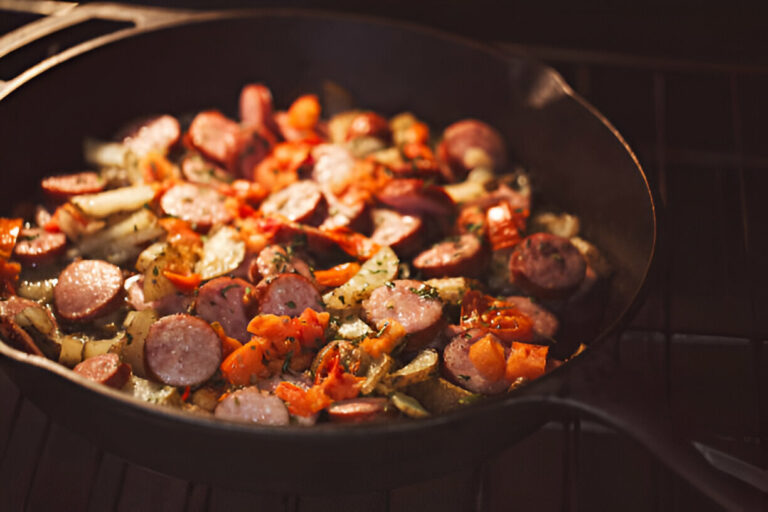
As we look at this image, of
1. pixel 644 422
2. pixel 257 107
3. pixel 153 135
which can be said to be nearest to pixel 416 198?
pixel 257 107

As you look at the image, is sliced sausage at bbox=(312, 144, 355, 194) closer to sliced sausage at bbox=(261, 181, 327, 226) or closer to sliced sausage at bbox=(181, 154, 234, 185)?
sliced sausage at bbox=(261, 181, 327, 226)

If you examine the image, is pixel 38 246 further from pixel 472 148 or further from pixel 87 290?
pixel 472 148

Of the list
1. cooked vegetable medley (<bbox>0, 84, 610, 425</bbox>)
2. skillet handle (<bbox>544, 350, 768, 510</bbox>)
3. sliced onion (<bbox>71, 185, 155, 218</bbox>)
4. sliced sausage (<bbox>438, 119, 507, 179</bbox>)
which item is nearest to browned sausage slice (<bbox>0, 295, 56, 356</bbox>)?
cooked vegetable medley (<bbox>0, 84, 610, 425</bbox>)

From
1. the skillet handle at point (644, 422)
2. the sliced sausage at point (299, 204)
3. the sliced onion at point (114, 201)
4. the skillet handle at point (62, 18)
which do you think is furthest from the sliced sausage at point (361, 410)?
the skillet handle at point (62, 18)

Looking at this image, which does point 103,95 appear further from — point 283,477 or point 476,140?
point 283,477

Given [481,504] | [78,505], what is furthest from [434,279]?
[78,505]

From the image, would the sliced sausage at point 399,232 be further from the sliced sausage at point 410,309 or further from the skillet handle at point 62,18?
the skillet handle at point 62,18
